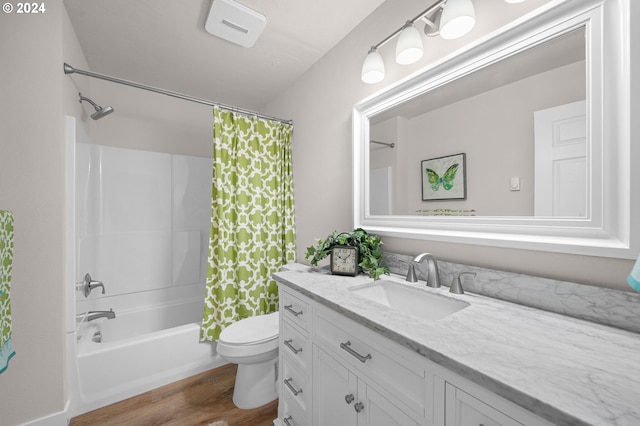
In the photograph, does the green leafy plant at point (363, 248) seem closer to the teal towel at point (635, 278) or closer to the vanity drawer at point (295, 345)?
the vanity drawer at point (295, 345)

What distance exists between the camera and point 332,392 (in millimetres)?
1039

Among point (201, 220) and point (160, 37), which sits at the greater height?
point (160, 37)

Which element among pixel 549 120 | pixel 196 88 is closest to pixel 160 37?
pixel 196 88

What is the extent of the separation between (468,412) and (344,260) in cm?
87

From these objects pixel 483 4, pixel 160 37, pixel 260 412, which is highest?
pixel 160 37

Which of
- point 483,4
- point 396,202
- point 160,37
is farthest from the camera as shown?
point 160,37

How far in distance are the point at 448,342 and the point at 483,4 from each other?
→ 1.30 m

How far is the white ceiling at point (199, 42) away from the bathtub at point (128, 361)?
6.48ft

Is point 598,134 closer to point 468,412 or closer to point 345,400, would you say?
point 468,412

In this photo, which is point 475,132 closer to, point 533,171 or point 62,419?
point 533,171

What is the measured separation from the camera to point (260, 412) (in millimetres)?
1611

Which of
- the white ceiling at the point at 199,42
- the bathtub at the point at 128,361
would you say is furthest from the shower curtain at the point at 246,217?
the white ceiling at the point at 199,42

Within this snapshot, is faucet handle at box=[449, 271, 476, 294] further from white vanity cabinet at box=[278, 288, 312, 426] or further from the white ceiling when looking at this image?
the white ceiling

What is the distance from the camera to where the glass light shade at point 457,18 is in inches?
40.1
